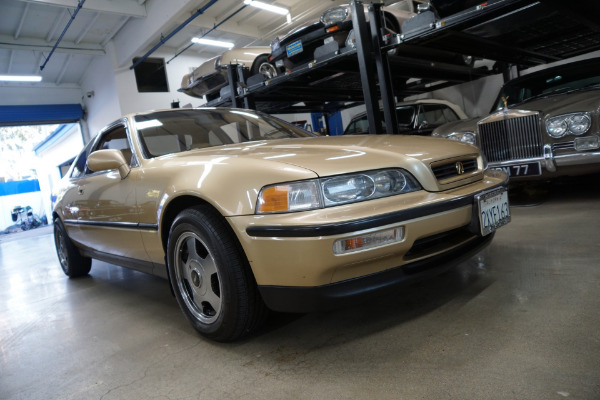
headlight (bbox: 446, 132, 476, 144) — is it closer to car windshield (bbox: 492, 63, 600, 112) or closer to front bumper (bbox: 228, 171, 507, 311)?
car windshield (bbox: 492, 63, 600, 112)

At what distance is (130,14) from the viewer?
29.4 feet

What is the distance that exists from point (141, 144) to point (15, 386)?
1335mm

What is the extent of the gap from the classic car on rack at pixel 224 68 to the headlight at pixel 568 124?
11.3 ft

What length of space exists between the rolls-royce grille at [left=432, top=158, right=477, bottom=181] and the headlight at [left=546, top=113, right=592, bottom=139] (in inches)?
75.4

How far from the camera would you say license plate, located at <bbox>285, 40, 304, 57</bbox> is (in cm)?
448

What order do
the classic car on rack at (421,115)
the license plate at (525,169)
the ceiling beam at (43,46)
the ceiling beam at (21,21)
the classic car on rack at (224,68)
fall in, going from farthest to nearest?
the ceiling beam at (43,46) < the ceiling beam at (21,21) < the classic car on rack at (421,115) < the classic car on rack at (224,68) < the license plate at (525,169)

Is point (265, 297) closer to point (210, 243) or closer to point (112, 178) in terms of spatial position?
point (210, 243)

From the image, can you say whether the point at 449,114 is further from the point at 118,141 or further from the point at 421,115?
the point at 118,141

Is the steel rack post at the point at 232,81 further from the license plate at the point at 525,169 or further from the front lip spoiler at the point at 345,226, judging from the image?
the front lip spoiler at the point at 345,226

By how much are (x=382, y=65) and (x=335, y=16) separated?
729 mm

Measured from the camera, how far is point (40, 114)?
492 inches

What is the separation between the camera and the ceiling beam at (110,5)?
755 cm

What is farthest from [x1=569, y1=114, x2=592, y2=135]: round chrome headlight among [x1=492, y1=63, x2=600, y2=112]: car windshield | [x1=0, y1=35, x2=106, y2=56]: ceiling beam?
[x1=0, y1=35, x2=106, y2=56]: ceiling beam

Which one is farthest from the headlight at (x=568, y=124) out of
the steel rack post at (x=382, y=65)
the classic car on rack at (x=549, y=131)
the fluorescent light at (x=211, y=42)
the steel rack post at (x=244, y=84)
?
the fluorescent light at (x=211, y=42)
